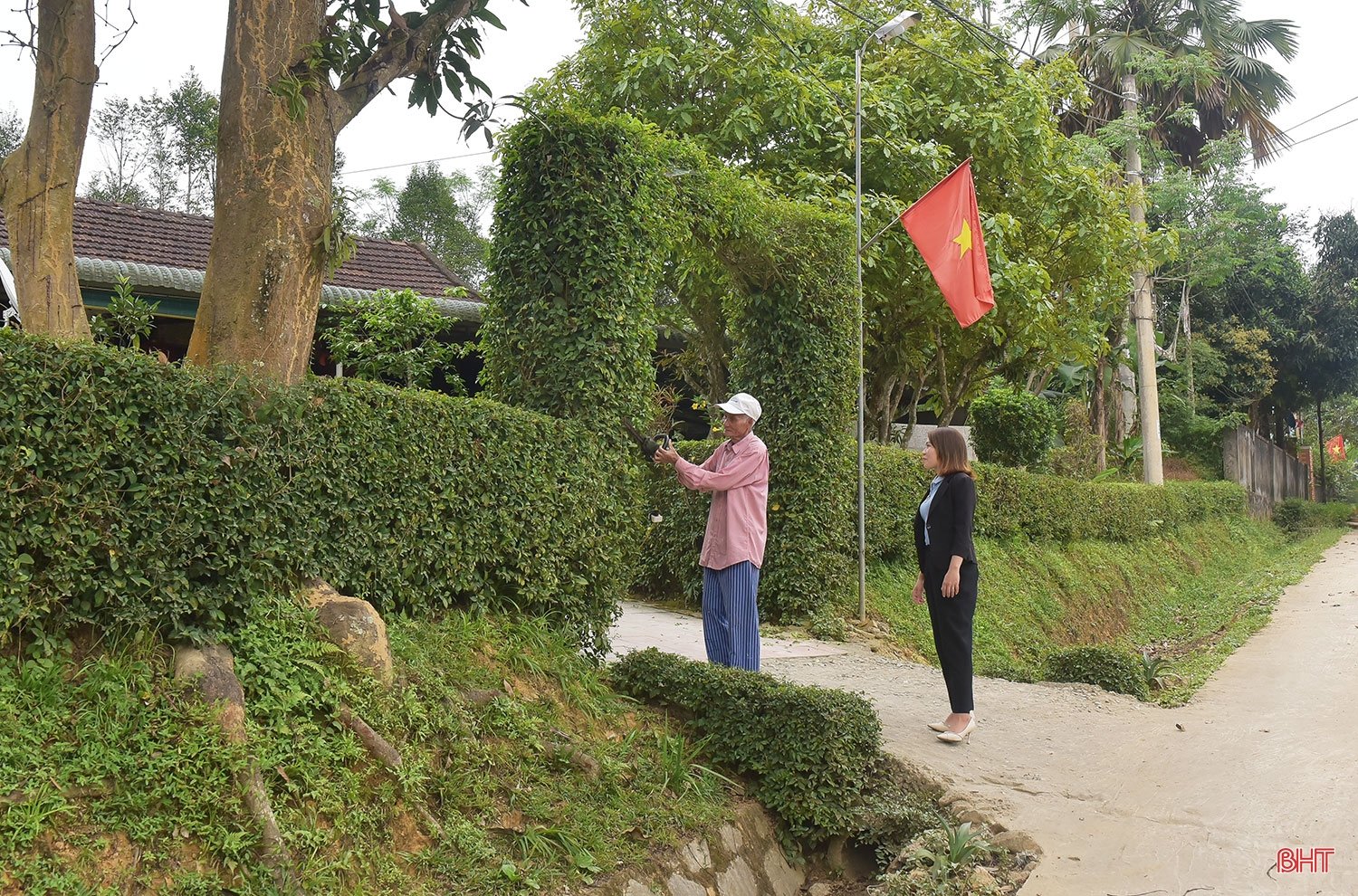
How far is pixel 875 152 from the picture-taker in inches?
566

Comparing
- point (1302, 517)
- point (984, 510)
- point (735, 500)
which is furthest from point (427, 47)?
point (1302, 517)

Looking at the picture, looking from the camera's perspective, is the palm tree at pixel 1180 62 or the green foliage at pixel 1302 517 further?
the green foliage at pixel 1302 517

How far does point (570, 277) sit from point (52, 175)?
10.2ft

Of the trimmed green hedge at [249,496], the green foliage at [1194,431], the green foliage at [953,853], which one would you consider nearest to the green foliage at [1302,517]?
the green foliage at [1194,431]

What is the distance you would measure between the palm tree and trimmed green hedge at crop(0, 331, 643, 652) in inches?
881

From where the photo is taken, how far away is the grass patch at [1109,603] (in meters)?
11.7

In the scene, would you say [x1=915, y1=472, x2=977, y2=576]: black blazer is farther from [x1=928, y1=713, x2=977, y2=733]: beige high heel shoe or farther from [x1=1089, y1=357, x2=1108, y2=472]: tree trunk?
[x1=1089, y1=357, x2=1108, y2=472]: tree trunk

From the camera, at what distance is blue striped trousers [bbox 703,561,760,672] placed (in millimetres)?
7023

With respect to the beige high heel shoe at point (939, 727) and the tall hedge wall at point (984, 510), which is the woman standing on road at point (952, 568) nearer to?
the beige high heel shoe at point (939, 727)

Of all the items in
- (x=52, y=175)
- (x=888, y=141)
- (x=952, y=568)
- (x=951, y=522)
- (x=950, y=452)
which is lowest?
(x=952, y=568)

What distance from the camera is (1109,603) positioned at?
1720 cm

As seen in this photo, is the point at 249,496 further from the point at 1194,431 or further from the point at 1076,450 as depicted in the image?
the point at 1194,431

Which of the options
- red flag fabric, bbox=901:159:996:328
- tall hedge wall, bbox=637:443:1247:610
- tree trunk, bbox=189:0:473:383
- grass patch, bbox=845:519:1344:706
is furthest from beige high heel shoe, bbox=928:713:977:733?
red flag fabric, bbox=901:159:996:328

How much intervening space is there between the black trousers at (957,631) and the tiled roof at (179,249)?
29.3 feet
